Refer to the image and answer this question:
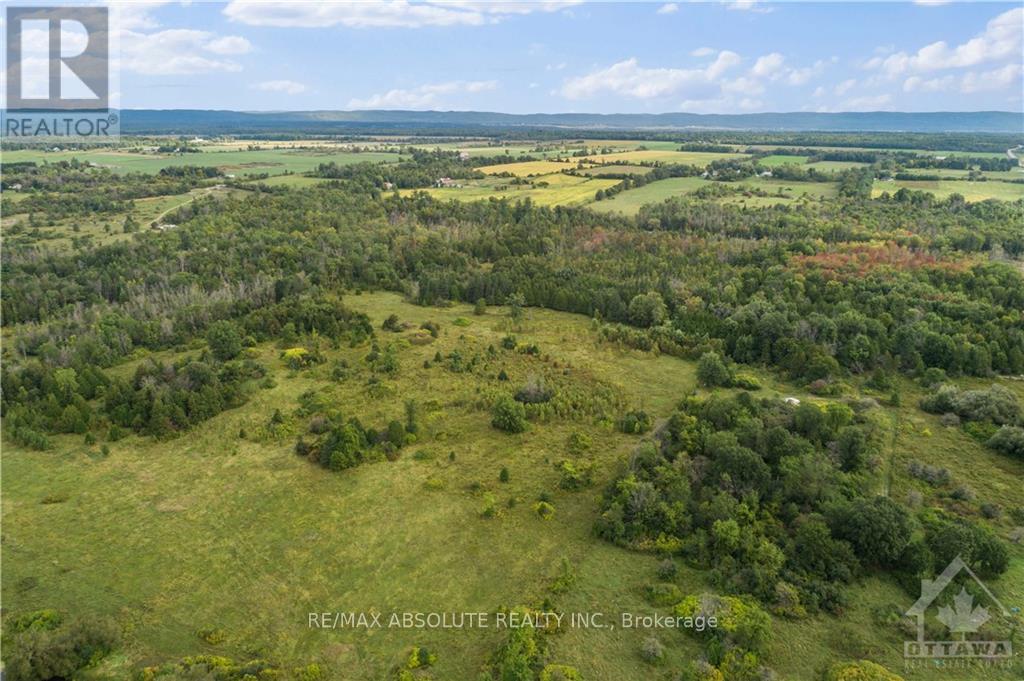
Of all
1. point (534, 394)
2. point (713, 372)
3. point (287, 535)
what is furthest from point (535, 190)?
point (287, 535)

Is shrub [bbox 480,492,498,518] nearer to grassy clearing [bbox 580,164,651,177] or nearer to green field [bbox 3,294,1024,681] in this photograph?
green field [bbox 3,294,1024,681]

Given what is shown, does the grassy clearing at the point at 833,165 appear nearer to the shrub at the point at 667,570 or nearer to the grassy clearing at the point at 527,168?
the grassy clearing at the point at 527,168

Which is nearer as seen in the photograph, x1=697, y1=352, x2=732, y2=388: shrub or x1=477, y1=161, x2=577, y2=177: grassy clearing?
x1=697, y1=352, x2=732, y2=388: shrub

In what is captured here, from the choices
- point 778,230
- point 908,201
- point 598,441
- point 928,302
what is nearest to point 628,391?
point 598,441

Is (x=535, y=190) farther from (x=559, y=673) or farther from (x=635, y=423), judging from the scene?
(x=559, y=673)

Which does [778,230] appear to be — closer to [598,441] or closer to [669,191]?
[669,191]

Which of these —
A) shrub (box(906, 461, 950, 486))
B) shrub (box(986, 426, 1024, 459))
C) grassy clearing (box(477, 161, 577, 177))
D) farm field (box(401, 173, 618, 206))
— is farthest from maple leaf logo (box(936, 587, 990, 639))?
grassy clearing (box(477, 161, 577, 177))

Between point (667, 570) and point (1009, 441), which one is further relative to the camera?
point (1009, 441)
